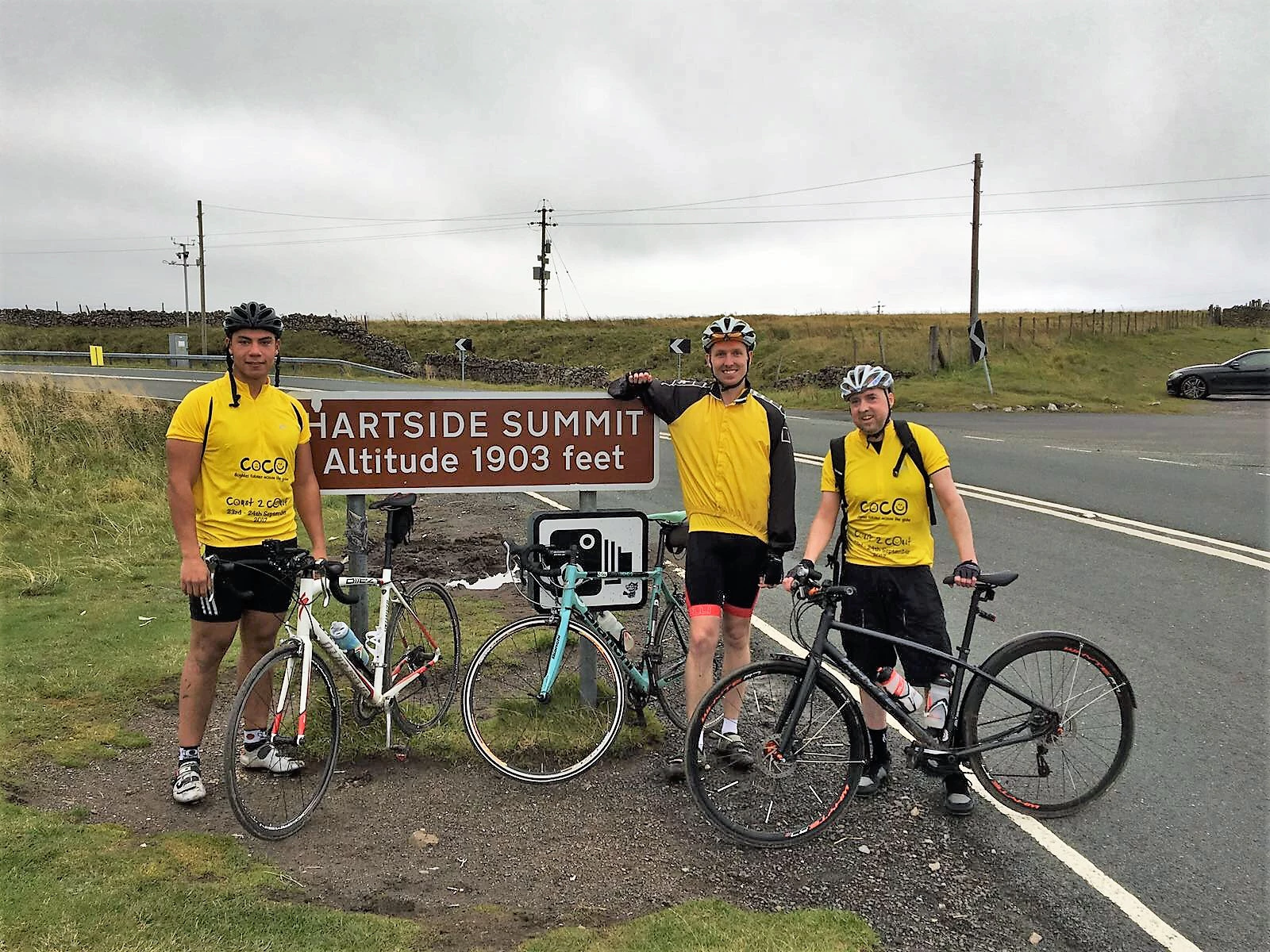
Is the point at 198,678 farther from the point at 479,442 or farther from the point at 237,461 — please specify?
the point at 479,442

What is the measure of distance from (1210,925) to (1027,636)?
118 cm

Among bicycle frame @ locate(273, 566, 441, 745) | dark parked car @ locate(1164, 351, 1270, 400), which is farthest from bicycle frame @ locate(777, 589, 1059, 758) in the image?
dark parked car @ locate(1164, 351, 1270, 400)

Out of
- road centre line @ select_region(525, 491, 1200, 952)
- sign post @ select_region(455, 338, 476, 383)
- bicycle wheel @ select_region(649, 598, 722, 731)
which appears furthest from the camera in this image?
sign post @ select_region(455, 338, 476, 383)

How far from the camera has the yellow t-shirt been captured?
3842 millimetres

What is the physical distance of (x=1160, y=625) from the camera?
20.1 feet

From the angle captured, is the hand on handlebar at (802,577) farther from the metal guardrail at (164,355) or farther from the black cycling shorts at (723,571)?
the metal guardrail at (164,355)

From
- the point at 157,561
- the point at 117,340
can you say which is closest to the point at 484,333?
the point at 117,340

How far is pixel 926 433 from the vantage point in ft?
12.8

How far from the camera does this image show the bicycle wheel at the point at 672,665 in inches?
182

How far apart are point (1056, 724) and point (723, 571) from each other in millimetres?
1530

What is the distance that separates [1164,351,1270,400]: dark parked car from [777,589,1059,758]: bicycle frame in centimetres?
2835

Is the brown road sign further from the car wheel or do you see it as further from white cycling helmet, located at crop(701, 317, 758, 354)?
the car wheel

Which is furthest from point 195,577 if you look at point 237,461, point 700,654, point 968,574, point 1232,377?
point 1232,377

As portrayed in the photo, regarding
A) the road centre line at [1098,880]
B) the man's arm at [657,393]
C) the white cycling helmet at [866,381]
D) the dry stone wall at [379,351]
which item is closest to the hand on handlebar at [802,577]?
the road centre line at [1098,880]
